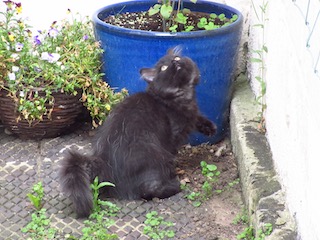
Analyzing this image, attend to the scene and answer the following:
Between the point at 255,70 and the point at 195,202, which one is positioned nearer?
the point at 195,202

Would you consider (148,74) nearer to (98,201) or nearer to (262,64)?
(262,64)

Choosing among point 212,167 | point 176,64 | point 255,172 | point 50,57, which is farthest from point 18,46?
point 255,172

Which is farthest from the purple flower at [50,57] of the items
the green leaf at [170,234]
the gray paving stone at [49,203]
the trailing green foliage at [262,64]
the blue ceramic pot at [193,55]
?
the green leaf at [170,234]

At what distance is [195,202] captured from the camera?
12.1ft

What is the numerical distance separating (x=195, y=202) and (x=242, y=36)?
5.24ft

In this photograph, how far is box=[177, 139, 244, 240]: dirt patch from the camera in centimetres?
340

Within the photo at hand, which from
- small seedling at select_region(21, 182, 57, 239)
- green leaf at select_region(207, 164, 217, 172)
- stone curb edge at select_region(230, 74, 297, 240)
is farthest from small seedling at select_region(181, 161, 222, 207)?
small seedling at select_region(21, 182, 57, 239)

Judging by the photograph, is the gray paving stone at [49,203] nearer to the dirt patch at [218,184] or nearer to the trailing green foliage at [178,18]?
the dirt patch at [218,184]

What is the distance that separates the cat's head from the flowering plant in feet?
1.83

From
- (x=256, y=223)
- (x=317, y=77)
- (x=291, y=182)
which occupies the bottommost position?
(x=256, y=223)

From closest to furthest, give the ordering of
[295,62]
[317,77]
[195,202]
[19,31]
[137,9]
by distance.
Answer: [317,77] → [295,62] → [195,202] → [19,31] → [137,9]

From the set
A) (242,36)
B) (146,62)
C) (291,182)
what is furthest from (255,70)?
(291,182)

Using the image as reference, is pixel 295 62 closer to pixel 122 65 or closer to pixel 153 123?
pixel 153 123

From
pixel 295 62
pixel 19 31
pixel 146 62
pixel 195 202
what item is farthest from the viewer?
pixel 19 31
